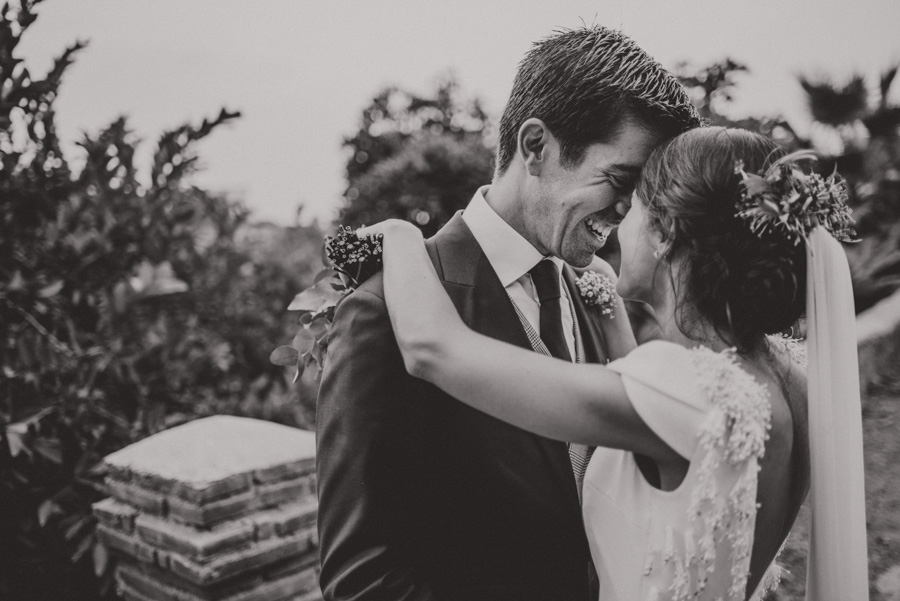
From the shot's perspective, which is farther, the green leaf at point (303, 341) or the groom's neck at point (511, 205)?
the green leaf at point (303, 341)

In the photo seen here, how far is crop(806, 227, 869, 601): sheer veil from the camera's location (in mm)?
1619

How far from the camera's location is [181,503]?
7.43 feet

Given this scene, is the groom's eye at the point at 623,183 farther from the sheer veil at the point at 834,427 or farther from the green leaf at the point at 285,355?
the green leaf at the point at 285,355

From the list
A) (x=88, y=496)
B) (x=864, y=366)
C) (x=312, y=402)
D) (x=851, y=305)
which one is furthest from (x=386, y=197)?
(x=851, y=305)

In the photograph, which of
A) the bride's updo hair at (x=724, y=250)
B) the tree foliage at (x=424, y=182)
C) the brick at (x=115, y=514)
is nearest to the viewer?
the bride's updo hair at (x=724, y=250)

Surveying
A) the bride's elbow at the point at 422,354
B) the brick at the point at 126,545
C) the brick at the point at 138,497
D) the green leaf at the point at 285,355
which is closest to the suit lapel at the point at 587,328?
the bride's elbow at the point at 422,354

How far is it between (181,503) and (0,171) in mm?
1921

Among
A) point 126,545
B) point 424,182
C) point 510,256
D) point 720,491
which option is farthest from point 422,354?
point 424,182

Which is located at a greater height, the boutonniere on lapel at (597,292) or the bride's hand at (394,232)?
the bride's hand at (394,232)

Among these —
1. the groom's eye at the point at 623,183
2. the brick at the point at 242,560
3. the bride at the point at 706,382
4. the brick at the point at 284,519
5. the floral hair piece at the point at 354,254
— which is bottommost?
the brick at the point at 242,560

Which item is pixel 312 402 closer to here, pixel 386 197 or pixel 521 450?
pixel 521 450

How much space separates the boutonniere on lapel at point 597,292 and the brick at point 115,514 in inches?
74.8

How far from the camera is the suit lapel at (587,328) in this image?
2.11 metres

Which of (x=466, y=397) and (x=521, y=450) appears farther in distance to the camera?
(x=521, y=450)
